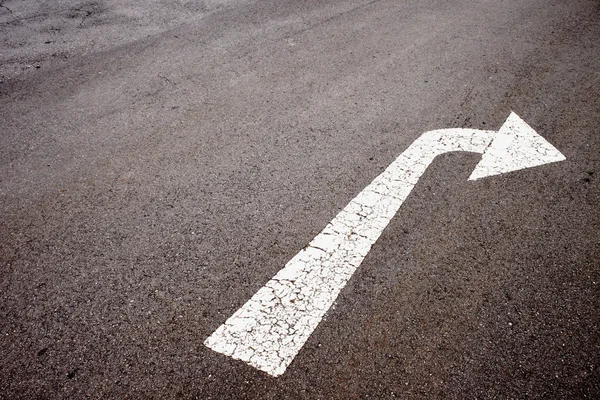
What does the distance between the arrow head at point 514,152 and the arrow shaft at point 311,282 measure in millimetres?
538

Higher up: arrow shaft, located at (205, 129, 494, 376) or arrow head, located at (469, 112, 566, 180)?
arrow head, located at (469, 112, 566, 180)

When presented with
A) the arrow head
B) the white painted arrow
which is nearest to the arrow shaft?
the white painted arrow

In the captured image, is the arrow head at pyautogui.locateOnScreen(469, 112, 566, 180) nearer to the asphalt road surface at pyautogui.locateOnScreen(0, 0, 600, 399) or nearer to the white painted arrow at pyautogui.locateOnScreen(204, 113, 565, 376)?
the white painted arrow at pyautogui.locateOnScreen(204, 113, 565, 376)

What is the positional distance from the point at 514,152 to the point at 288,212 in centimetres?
239

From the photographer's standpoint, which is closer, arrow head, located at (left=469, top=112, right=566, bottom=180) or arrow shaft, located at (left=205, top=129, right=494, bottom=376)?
arrow shaft, located at (left=205, top=129, right=494, bottom=376)

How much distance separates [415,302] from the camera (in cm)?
269

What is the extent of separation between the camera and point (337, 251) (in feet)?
9.84

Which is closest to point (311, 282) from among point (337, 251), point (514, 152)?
point (337, 251)

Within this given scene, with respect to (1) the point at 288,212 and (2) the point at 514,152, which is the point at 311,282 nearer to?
(1) the point at 288,212

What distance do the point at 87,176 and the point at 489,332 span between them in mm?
3698

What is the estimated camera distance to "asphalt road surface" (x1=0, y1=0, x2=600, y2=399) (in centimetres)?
237

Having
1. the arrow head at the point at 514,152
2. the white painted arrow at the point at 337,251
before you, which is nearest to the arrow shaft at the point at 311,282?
the white painted arrow at the point at 337,251

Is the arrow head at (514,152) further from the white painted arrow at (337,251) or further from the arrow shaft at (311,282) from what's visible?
the arrow shaft at (311,282)

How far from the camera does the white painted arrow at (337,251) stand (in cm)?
247
